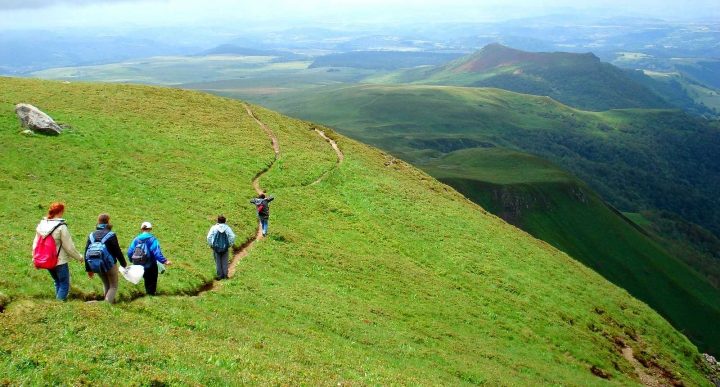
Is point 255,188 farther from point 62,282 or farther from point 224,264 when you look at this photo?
point 62,282

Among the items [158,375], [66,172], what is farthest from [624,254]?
[158,375]

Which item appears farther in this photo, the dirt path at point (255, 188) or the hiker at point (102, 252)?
the dirt path at point (255, 188)

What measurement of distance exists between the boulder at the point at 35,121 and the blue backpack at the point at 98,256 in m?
38.5

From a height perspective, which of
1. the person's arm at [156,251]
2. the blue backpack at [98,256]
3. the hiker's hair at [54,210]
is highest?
the hiker's hair at [54,210]

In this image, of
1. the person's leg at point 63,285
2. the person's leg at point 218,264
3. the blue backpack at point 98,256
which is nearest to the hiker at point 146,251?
the blue backpack at point 98,256

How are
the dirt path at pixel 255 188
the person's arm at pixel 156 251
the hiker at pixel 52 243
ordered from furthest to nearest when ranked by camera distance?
the dirt path at pixel 255 188 < the person's arm at pixel 156 251 < the hiker at pixel 52 243

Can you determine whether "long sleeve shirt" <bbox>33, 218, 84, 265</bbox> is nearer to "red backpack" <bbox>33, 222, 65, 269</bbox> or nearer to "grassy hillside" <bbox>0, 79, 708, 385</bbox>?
"red backpack" <bbox>33, 222, 65, 269</bbox>

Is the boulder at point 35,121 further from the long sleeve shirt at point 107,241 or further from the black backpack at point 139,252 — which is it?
the long sleeve shirt at point 107,241

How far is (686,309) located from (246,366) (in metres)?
125

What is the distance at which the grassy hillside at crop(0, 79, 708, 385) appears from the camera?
1912 centimetres

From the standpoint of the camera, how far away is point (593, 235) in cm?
13762

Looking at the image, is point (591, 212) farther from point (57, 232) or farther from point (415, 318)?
point (57, 232)

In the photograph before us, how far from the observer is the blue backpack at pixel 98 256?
20.2m

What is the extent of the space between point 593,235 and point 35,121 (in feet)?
427
